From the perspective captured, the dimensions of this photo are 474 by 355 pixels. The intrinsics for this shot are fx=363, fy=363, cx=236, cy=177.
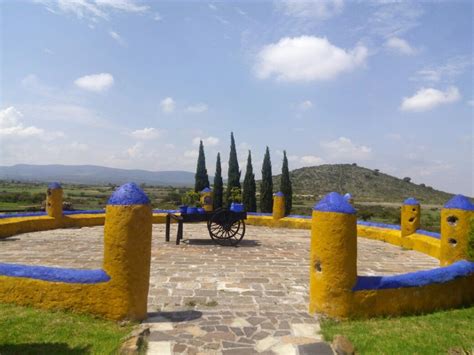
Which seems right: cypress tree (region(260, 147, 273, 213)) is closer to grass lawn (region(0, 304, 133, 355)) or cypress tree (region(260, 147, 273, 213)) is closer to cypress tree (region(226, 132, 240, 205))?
cypress tree (region(226, 132, 240, 205))

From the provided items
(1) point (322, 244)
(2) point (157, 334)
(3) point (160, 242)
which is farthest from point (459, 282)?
(3) point (160, 242)

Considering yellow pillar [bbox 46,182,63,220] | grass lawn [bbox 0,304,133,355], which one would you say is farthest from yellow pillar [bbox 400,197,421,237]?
yellow pillar [bbox 46,182,63,220]

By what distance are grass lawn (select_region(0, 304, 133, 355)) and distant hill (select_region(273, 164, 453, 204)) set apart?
1935 inches

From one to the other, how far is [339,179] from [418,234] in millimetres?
50486

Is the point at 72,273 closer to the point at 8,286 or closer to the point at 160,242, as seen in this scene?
the point at 8,286

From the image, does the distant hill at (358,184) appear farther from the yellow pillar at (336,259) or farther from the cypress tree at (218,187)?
the yellow pillar at (336,259)

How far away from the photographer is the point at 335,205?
17.0ft

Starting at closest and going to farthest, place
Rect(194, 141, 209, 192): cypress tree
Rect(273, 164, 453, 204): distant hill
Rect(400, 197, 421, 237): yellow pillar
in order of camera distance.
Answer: Rect(400, 197, 421, 237): yellow pillar, Rect(194, 141, 209, 192): cypress tree, Rect(273, 164, 453, 204): distant hill

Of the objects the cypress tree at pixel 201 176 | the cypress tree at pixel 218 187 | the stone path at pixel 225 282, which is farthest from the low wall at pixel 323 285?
the cypress tree at pixel 218 187

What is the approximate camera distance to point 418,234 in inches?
462

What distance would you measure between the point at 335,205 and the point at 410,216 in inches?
313

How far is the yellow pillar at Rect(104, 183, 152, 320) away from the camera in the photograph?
189 inches

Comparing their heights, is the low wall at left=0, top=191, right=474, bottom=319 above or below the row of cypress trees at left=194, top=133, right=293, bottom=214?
below

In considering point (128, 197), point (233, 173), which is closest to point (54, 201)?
point (128, 197)
